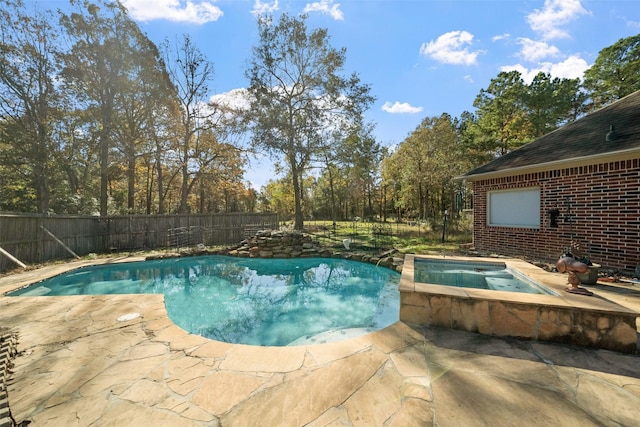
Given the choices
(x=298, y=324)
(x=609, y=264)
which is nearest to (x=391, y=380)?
(x=298, y=324)

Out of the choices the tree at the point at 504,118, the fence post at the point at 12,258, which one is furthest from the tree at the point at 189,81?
the tree at the point at 504,118

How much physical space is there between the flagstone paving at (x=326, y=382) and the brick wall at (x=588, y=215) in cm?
446

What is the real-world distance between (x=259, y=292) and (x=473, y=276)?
4855 millimetres

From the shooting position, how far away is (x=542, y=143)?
7.97m

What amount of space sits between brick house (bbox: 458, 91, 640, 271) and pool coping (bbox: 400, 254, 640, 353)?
2225 mm

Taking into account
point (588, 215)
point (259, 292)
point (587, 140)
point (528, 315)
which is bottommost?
point (259, 292)

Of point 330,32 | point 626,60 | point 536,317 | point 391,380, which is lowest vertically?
point 391,380

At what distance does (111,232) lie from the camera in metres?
11.5

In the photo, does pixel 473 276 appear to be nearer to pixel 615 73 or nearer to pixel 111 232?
pixel 111 232

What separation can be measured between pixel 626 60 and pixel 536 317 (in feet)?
78.9

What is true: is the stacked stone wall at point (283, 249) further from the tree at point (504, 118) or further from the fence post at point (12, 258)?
the tree at point (504, 118)

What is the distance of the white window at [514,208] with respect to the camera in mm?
7234

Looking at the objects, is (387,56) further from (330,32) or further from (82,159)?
(82,159)

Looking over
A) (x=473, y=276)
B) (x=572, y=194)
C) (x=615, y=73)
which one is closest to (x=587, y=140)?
(x=572, y=194)
